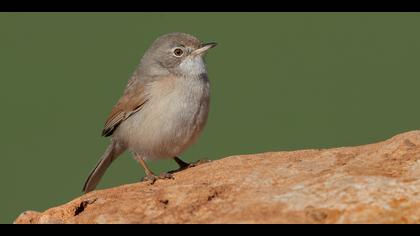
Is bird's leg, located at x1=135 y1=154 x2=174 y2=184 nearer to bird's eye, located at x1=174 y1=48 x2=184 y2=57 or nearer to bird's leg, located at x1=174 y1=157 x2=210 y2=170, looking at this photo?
bird's leg, located at x1=174 y1=157 x2=210 y2=170

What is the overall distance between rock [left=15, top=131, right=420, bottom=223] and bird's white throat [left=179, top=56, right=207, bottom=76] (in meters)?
1.94

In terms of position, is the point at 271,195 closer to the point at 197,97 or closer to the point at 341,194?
the point at 341,194

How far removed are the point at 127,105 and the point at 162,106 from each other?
81cm

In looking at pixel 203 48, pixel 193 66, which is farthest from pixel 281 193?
pixel 203 48

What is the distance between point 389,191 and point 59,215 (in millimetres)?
3445

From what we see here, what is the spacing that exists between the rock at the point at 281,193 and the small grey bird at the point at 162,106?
1.21 meters

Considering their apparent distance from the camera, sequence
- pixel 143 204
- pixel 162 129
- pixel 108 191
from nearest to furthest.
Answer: pixel 143 204 < pixel 108 191 < pixel 162 129


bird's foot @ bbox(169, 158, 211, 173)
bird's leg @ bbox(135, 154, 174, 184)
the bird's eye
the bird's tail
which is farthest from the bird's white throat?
the bird's tail

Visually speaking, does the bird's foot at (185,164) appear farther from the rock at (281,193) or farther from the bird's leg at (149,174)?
the rock at (281,193)

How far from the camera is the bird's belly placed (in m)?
9.46

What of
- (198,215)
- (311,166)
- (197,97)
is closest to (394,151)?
(311,166)

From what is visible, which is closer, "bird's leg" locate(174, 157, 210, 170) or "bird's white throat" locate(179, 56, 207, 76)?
"bird's leg" locate(174, 157, 210, 170)

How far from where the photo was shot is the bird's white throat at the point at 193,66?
10.0m

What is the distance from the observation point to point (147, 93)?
994cm
